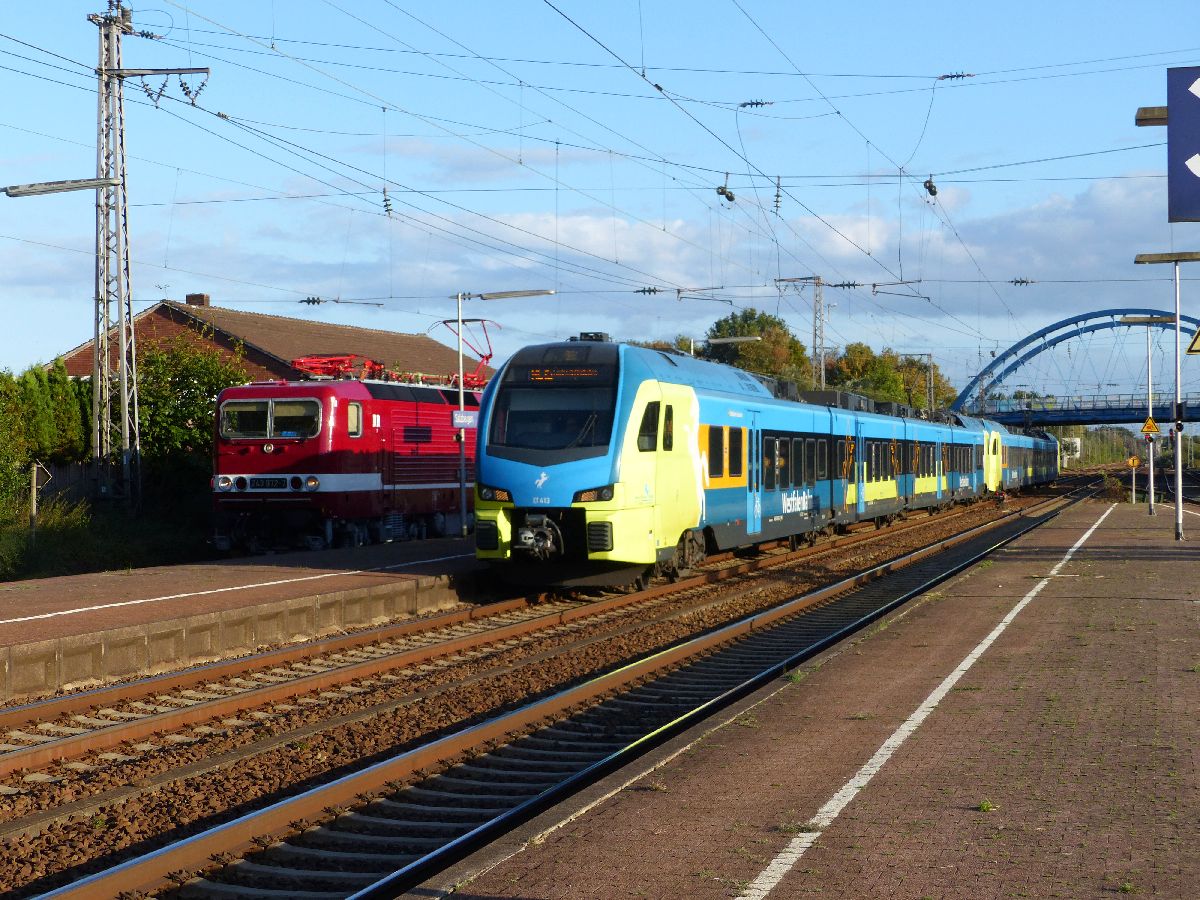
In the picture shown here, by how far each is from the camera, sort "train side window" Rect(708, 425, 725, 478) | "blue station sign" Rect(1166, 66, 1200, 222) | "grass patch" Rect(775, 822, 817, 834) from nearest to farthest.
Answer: "grass patch" Rect(775, 822, 817, 834) < "blue station sign" Rect(1166, 66, 1200, 222) < "train side window" Rect(708, 425, 725, 478)

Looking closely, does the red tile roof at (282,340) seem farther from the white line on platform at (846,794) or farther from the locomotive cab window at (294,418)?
the white line on platform at (846,794)

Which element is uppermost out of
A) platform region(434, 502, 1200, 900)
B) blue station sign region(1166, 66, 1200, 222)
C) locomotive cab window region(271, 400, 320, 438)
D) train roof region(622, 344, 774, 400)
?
blue station sign region(1166, 66, 1200, 222)

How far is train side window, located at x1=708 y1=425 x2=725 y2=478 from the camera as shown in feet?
65.2

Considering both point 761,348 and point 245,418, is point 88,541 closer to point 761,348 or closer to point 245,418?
point 245,418

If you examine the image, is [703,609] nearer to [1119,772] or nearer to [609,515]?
[609,515]

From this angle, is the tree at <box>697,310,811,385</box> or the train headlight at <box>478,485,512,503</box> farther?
the tree at <box>697,310,811,385</box>

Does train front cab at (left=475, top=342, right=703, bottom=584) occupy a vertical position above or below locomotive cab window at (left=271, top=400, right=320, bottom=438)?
below

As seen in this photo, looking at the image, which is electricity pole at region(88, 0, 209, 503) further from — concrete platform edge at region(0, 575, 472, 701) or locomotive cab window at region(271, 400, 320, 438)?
concrete platform edge at region(0, 575, 472, 701)

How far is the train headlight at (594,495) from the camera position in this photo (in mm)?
16812

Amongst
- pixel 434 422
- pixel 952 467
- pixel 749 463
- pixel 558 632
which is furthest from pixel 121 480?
pixel 952 467

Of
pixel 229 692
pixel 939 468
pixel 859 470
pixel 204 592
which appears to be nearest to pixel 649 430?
pixel 204 592

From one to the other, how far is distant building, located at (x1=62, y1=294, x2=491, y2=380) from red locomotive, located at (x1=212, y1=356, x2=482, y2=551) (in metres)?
15.9

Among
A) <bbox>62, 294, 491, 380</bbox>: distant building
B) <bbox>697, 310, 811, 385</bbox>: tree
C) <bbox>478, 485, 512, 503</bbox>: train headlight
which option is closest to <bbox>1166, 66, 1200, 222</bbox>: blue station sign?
<bbox>478, 485, 512, 503</bbox>: train headlight

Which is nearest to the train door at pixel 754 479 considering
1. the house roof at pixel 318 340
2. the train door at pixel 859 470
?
the train door at pixel 859 470
